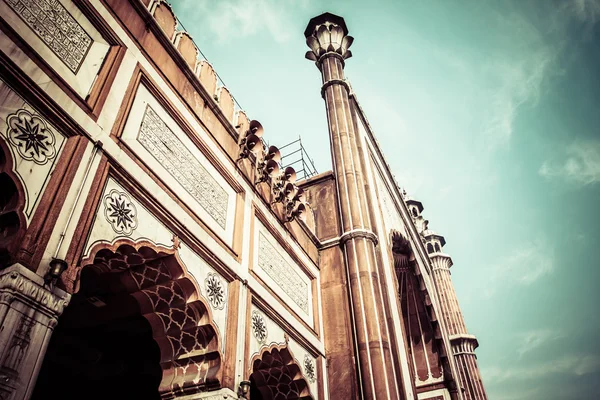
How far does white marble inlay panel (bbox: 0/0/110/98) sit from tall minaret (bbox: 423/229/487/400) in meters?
15.4

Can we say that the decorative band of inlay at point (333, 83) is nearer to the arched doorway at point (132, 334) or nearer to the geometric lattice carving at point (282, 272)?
the geometric lattice carving at point (282, 272)

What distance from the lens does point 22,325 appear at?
9.66 feet

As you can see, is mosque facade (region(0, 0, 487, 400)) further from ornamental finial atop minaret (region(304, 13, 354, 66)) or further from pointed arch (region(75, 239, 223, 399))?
ornamental finial atop minaret (region(304, 13, 354, 66))

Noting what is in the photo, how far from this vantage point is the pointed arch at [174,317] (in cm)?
484

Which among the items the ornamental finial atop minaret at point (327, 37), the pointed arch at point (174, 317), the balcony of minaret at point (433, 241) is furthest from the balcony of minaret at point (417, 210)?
the pointed arch at point (174, 317)

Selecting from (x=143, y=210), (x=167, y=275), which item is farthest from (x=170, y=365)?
(x=143, y=210)

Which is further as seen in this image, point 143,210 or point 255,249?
point 255,249

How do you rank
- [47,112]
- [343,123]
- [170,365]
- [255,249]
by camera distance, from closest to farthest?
[47,112] < [170,365] < [255,249] < [343,123]

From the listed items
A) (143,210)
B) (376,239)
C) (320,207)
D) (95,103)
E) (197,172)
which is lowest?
(143,210)

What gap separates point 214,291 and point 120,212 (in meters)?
1.60

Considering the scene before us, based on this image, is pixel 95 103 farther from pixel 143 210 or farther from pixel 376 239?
pixel 376 239

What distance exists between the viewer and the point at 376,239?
953 centimetres

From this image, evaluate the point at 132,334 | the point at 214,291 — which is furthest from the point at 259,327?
the point at 132,334

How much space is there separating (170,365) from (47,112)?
9.47ft
